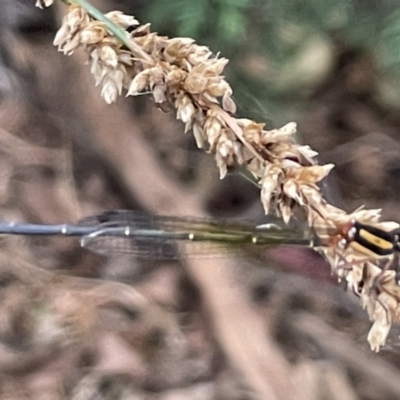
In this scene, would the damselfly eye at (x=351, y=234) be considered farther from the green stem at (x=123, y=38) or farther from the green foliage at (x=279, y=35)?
the green foliage at (x=279, y=35)

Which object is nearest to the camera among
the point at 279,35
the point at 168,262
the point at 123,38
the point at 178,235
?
the point at 123,38

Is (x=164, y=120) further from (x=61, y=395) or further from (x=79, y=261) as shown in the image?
(x=61, y=395)

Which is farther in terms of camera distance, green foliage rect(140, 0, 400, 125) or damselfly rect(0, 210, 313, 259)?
green foliage rect(140, 0, 400, 125)

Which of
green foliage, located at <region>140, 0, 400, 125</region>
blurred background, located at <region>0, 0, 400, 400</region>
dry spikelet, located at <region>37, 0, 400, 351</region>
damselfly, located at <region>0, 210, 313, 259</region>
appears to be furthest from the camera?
blurred background, located at <region>0, 0, 400, 400</region>

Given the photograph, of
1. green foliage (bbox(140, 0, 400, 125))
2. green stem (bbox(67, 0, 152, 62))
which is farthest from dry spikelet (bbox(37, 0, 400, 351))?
green foliage (bbox(140, 0, 400, 125))

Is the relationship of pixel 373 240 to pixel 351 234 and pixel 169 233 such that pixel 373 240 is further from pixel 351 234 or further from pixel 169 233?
pixel 169 233

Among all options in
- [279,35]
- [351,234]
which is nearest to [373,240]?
[351,234]

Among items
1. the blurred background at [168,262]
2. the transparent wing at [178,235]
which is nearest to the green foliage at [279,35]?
the blurred background at [168,262]

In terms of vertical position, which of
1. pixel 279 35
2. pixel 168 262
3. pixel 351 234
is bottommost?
pixel 351 234

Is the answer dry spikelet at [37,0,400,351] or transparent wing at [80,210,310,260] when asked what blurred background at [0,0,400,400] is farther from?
dry spikelet at [37,0,400,351]
